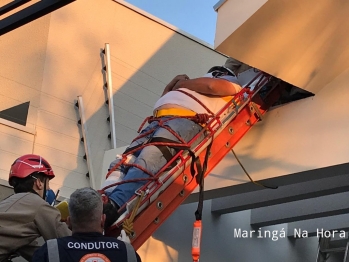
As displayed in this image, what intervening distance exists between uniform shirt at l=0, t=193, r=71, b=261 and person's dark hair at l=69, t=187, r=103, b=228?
468mm

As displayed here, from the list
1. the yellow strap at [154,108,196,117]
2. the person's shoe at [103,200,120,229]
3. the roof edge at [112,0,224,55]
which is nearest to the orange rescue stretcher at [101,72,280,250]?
the person's shoe at [103,200,120,229]

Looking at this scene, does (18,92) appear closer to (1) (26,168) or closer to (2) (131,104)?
(2) (131,104)

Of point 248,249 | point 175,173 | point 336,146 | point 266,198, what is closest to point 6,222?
point 175,173

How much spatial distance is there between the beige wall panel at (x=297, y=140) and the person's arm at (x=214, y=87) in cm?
38

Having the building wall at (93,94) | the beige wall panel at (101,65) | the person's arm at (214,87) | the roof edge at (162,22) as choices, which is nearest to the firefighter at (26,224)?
the person's arm at (214,87)

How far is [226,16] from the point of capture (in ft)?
12.2

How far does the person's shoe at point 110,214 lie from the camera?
345 cm

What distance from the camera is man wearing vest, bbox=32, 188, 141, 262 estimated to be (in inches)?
94.3

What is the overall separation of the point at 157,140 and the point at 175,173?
0.85 ft

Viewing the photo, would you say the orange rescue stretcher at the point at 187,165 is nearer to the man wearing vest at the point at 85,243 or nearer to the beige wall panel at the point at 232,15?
the beige wall panel at the point at 232,15

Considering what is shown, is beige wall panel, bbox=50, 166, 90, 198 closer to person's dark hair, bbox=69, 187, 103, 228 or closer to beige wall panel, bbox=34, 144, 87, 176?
beige wall panel, bbox=34, 144, 87, 176

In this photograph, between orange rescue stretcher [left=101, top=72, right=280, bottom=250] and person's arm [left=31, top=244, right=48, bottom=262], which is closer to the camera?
person's arm [left=31, top=244, right=48, bottom=262]

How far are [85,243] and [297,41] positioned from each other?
204 cm

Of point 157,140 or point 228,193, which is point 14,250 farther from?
point 228,193
